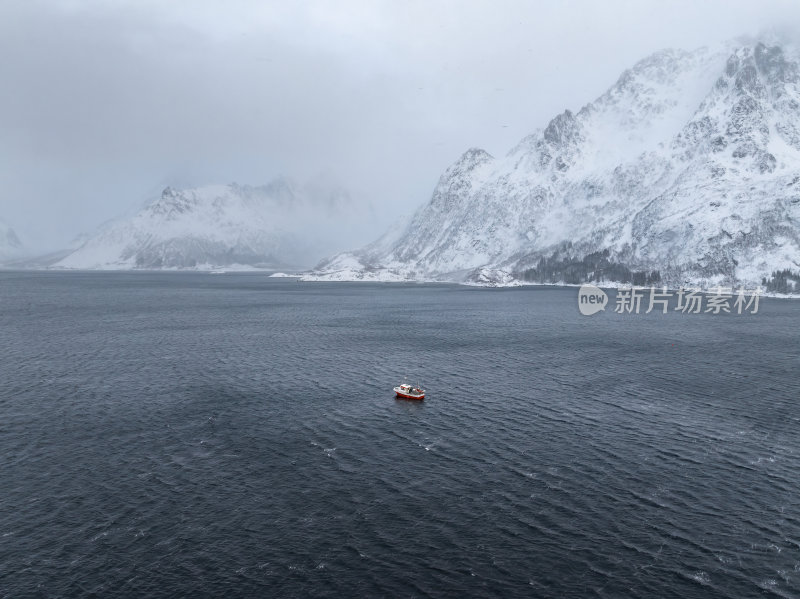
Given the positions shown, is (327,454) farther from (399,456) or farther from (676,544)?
(676,544)

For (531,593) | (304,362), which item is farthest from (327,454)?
(304,362)

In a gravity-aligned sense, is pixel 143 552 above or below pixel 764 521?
below

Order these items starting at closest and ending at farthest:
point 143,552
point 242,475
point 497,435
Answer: point 143,552 → point 242,475 → point 497,435

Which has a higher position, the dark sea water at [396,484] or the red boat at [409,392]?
the red boat at [409,392]

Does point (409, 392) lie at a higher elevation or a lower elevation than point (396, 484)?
higher

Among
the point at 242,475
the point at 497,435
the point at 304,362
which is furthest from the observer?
the point at 304,362

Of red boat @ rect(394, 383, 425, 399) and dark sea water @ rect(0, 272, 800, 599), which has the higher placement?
red boat @ rect(394, 383, 425, 399)

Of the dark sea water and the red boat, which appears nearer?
the dark sea water

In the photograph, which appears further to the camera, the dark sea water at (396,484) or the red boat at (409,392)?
the red boat at (409,392)
